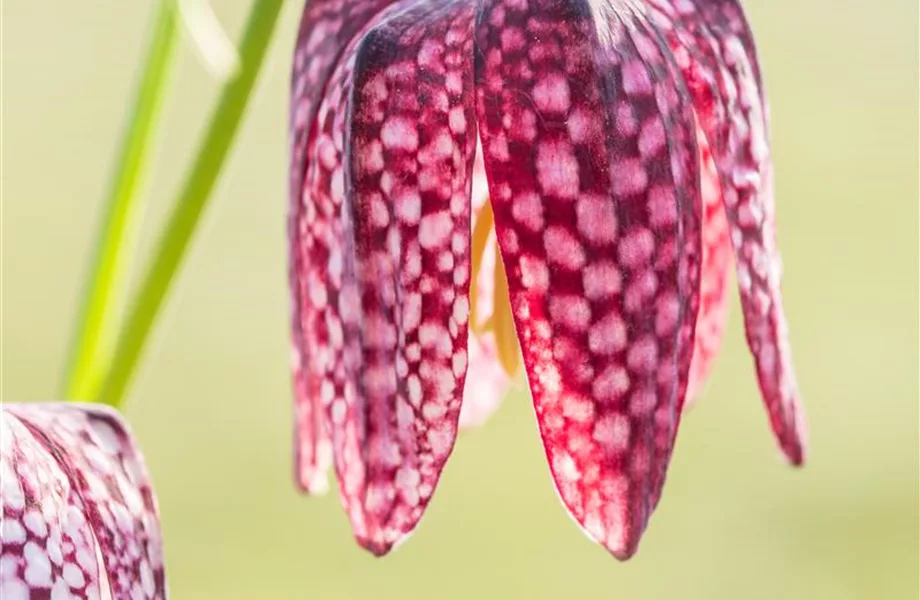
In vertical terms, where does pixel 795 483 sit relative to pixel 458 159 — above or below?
below

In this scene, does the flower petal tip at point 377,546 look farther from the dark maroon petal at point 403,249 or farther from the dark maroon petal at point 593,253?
the dark maroon petal at point 593,253

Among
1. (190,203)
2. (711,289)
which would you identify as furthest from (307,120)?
(711,289)

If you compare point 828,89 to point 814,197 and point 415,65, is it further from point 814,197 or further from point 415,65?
point 415,65

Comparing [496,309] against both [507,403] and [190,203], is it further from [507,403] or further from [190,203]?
[507,403]

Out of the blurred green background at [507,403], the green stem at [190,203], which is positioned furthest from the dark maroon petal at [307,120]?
the blurred green background at [507,403]

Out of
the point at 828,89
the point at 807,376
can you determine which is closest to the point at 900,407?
the point at 807,376
